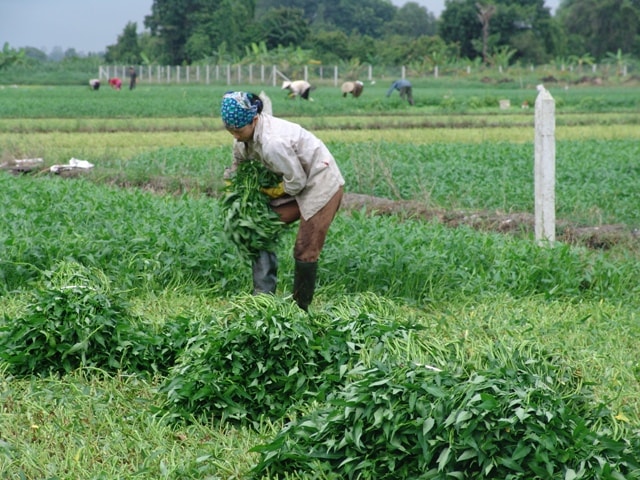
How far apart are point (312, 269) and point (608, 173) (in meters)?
8.44

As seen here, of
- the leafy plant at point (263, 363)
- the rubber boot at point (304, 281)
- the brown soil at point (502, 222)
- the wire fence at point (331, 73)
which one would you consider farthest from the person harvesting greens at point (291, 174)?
the wire fence at point (331, 73)

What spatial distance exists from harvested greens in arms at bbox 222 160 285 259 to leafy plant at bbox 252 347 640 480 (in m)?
2.40

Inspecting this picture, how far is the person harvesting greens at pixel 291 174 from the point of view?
6570mm

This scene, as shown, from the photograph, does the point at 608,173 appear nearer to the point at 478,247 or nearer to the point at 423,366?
the point at 478,247

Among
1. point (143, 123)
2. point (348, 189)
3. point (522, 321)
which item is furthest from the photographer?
point (143, 123)

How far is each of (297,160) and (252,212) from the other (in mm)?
497

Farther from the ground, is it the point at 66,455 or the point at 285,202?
the point at 285,202

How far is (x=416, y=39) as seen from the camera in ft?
239

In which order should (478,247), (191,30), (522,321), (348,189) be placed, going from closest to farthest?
(522,321), (478,247), (348,189), (191,30)

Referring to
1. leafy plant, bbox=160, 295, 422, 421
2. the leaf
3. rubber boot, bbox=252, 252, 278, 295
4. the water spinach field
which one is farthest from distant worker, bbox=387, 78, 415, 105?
the leaf

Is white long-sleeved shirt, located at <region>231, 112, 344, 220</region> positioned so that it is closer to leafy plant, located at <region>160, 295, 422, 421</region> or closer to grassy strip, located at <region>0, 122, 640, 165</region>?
leafy plant, located at <region>160, 295, 422, 421</region>

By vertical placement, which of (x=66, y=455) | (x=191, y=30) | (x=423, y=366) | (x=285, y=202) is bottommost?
(x=66, y=455)

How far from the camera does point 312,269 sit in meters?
7.04

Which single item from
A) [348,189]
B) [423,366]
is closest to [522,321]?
[423,366]
